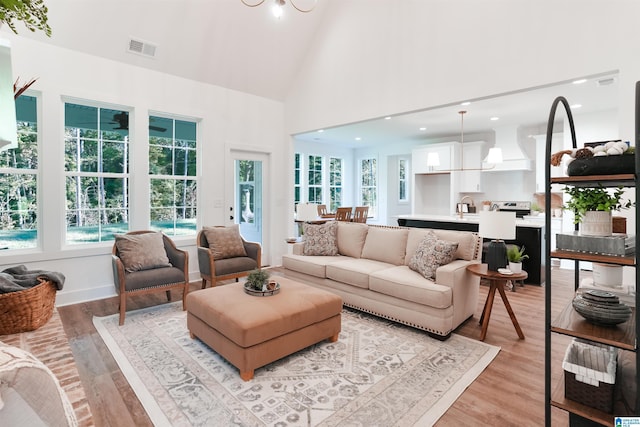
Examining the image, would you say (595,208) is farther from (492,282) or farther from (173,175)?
(173,175)

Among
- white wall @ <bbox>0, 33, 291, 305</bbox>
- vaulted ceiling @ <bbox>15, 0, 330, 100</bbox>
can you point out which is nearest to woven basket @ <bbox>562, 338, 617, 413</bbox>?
white wall @ <bbox>0, 33, 291, 305</bbox>

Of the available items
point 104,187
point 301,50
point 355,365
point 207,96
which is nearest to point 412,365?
point 355,365

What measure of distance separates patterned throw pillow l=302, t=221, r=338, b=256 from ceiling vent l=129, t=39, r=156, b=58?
311 cm

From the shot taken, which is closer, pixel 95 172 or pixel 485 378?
pixel 485 378

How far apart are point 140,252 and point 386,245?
112 inches

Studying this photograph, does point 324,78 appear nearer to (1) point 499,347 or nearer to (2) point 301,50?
(2) point 301,50

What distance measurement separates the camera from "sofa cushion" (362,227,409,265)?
13.1ft

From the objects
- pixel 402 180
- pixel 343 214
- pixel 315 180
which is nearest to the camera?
pixel 343 214

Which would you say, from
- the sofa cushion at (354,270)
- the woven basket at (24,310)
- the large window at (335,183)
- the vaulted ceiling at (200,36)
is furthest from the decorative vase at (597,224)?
the large window at (335,183)

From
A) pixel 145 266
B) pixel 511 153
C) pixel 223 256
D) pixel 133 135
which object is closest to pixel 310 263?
pixel 223 256

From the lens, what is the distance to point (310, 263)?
4215 mm

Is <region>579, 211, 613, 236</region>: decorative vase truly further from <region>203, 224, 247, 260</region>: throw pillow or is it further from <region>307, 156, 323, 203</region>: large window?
<region>307, 156, 323, 203</region>: large window

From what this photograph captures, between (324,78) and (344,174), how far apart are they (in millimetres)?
4644

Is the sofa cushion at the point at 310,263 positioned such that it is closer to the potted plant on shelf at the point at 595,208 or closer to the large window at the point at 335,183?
the potted plant on shelf at the point at 595,208
